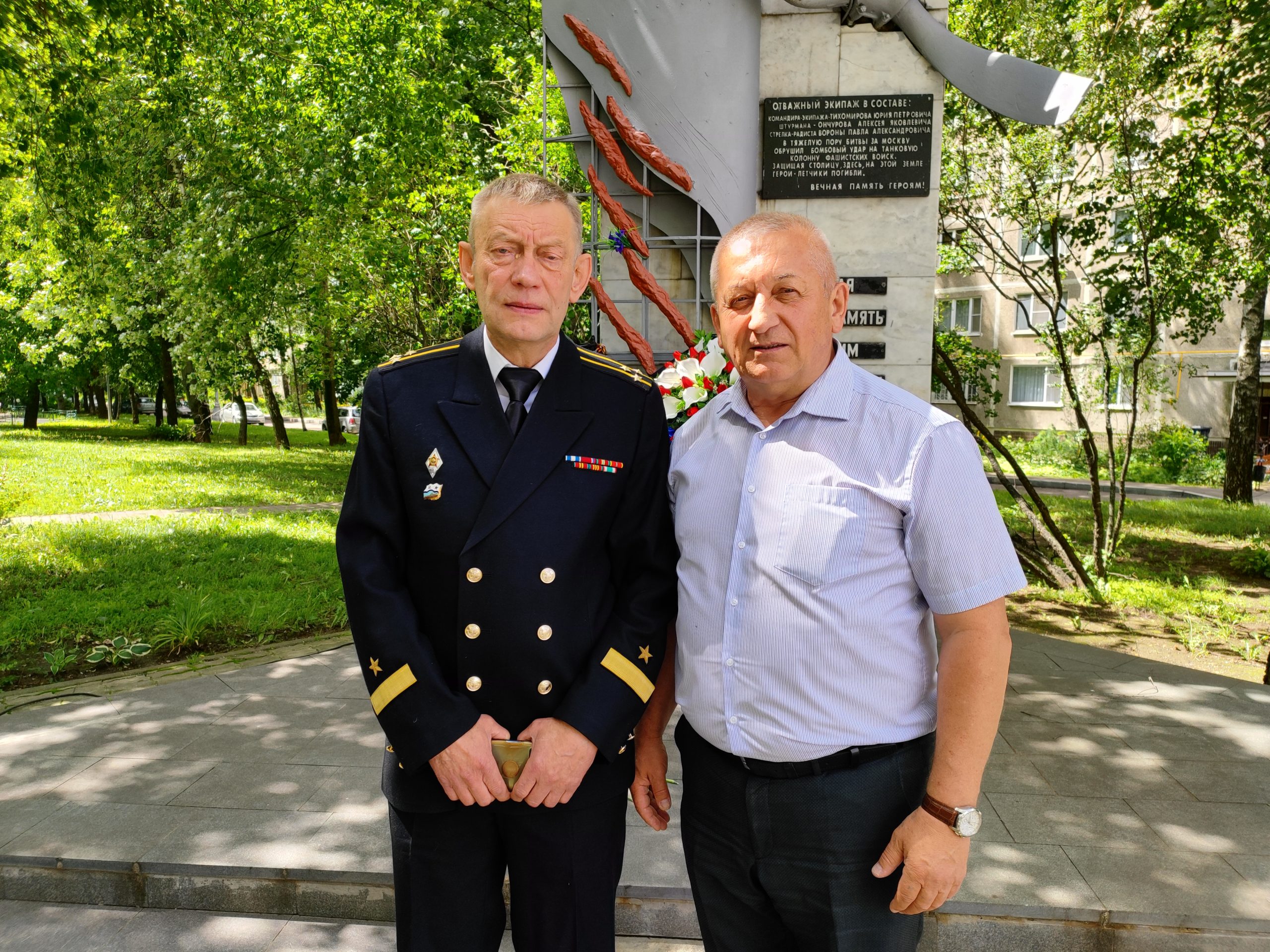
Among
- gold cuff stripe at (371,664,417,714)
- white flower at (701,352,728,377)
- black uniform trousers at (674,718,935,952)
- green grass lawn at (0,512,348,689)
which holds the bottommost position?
green grass lawn at (0,512,348,689)

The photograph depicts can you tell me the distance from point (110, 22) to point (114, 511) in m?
6.64

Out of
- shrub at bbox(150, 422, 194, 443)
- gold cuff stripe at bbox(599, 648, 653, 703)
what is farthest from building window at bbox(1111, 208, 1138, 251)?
shrub at bbox(150, 422, 194, 443)

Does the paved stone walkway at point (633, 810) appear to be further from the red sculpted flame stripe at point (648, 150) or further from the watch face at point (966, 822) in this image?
the red sculpted flame stripe at point (648, 150)

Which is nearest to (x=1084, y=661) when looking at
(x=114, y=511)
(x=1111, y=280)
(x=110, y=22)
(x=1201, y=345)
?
(x=1111, y=280)

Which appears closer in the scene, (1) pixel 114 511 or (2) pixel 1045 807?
(2) pixel 1045 807

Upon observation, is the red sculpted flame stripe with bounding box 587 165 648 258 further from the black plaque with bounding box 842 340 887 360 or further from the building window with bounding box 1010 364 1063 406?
the building window with bounding box 1010 364 1063 406

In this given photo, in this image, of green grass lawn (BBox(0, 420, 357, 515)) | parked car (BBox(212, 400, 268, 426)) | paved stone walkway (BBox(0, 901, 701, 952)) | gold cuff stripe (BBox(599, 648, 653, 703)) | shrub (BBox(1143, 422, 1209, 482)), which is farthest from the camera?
parked car (BBox(212, 400, 268, 426))

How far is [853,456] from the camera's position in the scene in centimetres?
179

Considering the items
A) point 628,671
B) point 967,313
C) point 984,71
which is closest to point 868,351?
point 984,71

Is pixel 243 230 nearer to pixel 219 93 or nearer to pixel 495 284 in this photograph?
pixel 219 93

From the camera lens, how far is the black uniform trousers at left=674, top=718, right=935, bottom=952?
1.76 m

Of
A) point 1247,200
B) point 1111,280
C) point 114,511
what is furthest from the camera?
point 114,511

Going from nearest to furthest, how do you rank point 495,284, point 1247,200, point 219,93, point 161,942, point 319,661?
point 495,284, point 161,942, point 319,661, point 1247,200, point 219,93

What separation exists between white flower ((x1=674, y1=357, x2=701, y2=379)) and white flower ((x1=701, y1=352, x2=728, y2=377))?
0.02m
